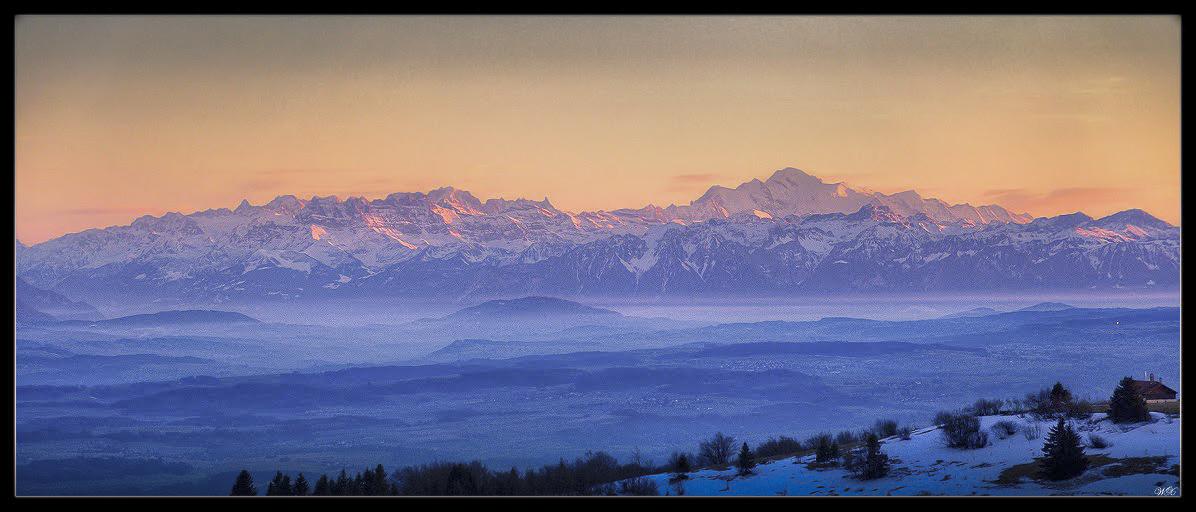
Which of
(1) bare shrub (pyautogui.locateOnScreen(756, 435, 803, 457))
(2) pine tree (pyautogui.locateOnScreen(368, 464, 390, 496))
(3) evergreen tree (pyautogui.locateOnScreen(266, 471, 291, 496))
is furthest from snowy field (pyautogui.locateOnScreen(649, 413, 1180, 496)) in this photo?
(3) evergreen tree (pyautogui.locateOnScreen(266, 471, 291, 496))

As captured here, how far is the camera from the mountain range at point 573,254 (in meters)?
46.3

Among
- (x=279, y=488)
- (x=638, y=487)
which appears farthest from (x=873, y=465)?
(x=279, y=488)

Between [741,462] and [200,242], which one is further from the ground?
[200,242]

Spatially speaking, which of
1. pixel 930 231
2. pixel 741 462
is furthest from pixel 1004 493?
pixel 930 231

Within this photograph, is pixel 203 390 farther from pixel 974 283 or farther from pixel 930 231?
pixel 974 283

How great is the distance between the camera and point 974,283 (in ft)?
214

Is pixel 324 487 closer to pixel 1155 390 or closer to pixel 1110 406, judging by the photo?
pixel 1110 406

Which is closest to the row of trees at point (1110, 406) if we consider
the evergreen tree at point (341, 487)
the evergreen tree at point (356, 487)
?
the evergreen tree at point (356, 487)

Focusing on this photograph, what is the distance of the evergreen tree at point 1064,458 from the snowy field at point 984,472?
9.5 inches

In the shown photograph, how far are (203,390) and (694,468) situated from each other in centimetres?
3166

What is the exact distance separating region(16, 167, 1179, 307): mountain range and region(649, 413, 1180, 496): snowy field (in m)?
14.6

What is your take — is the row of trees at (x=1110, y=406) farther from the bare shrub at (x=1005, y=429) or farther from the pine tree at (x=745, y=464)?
the pine tree at (x=745, y=464)

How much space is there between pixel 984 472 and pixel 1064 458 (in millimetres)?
2136
